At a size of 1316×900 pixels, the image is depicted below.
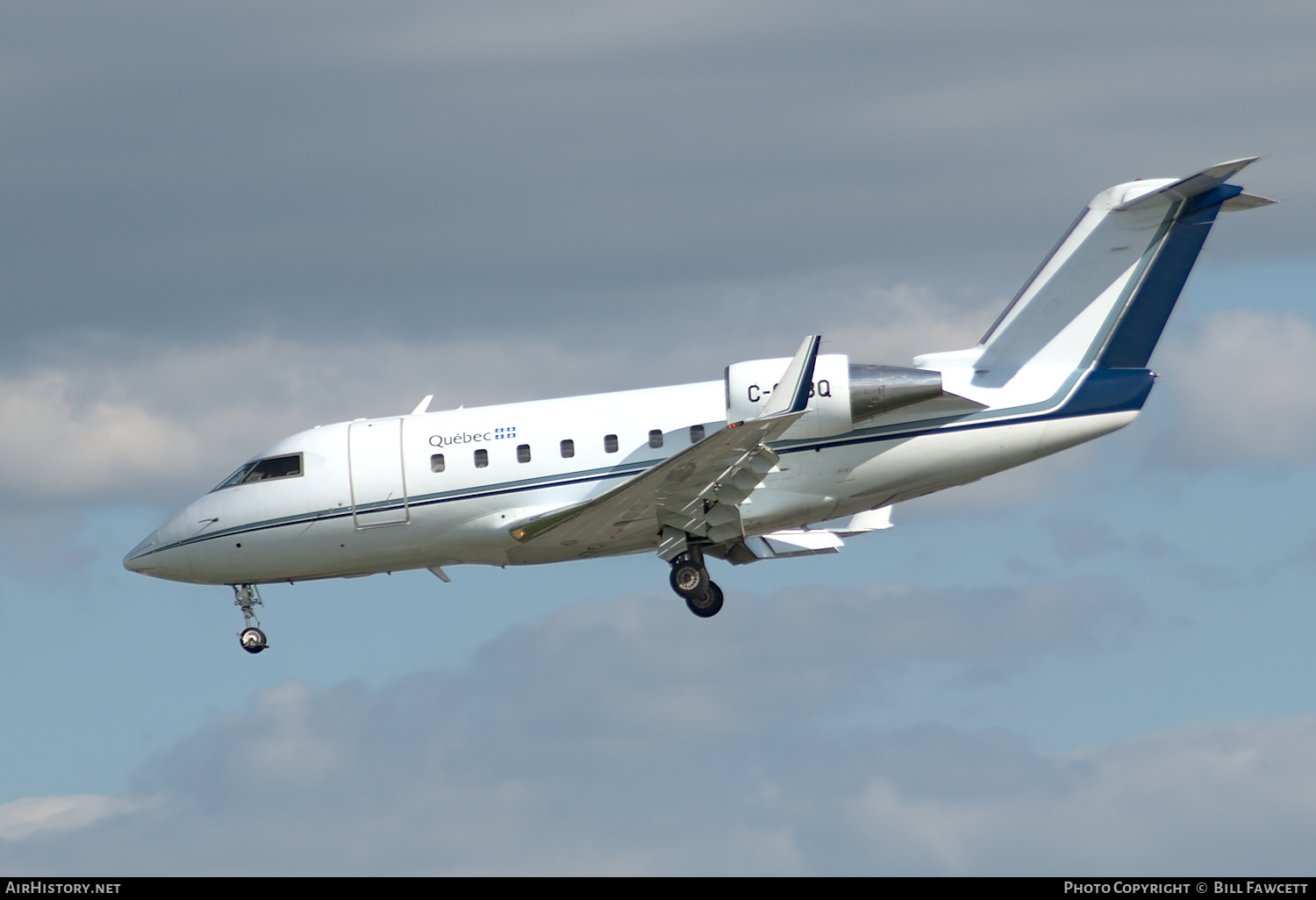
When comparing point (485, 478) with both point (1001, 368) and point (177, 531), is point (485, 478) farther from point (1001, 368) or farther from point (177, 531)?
point (1001, 368)

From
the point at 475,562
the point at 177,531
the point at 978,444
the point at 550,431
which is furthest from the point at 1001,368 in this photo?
the point at 177,531

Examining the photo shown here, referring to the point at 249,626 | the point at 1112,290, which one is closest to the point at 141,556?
the point at 249,626

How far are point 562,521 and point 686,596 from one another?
3145 millimetres

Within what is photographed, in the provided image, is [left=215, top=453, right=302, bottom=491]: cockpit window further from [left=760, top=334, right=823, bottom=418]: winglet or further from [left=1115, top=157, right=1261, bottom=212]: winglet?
[left=1115, top=157, right=1261, bottom=212]: winglet

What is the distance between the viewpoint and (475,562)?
36500mm

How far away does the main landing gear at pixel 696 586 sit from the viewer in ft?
117

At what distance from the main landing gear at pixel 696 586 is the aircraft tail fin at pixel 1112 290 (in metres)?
5.98

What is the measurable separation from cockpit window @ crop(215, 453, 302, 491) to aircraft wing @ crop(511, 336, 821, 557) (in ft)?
16.5

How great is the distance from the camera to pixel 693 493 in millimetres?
34375

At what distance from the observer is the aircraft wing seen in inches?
1262

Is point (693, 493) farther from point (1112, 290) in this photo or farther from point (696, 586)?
point (1112, 290)

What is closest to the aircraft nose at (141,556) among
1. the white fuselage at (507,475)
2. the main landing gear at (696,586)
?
the white fuselage at (507,475)
